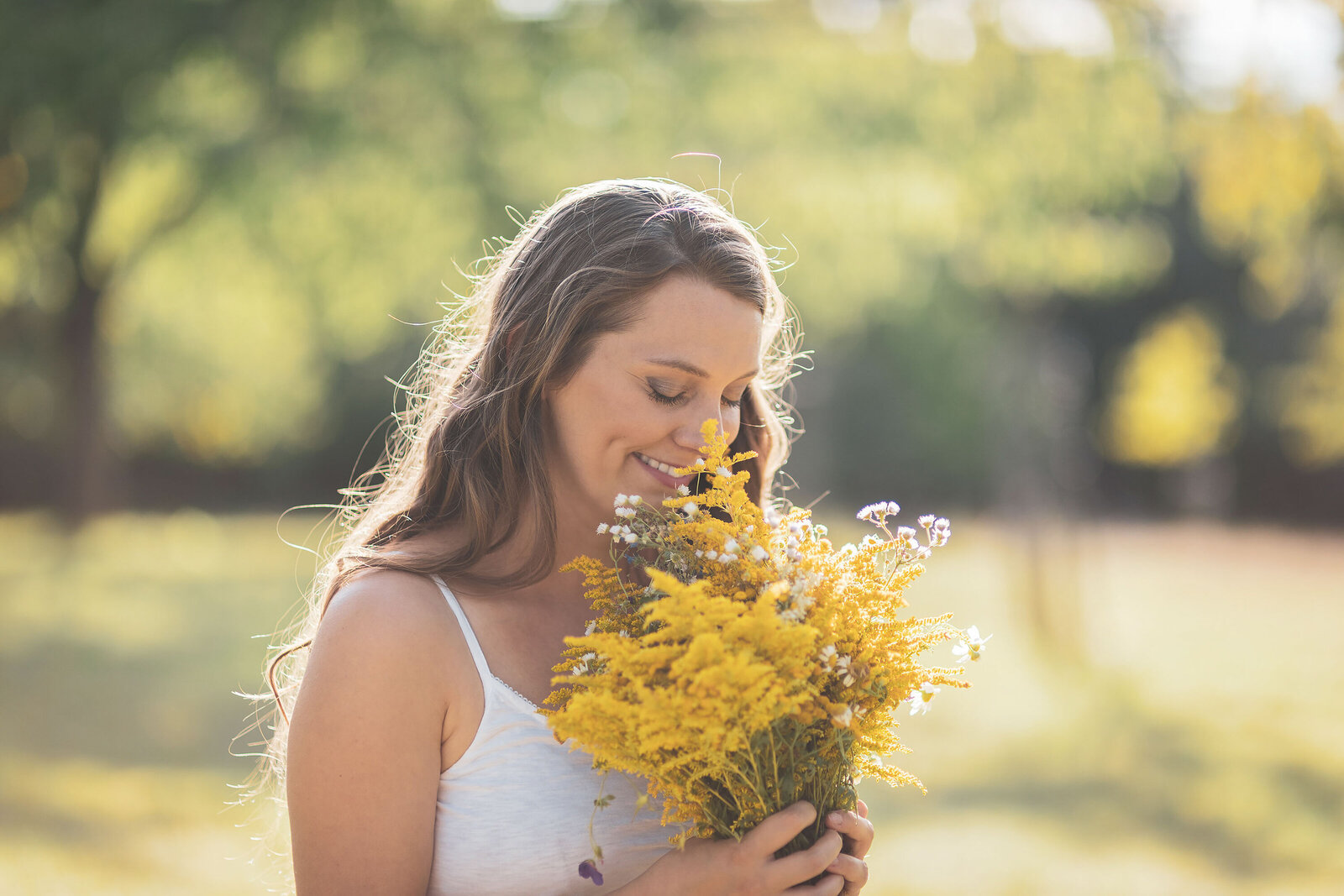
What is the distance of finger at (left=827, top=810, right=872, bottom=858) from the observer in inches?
80.4

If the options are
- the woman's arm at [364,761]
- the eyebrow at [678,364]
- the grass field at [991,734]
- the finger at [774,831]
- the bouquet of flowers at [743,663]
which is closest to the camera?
the bouquet of flowers at [743,663]

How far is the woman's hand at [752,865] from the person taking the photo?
75.2 inches

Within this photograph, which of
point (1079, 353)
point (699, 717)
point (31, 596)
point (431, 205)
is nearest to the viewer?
point (699, 717)

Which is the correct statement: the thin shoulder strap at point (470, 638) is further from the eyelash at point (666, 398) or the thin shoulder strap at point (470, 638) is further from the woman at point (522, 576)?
the eyelash at point (666, 398)

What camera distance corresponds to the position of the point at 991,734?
9.73 metres

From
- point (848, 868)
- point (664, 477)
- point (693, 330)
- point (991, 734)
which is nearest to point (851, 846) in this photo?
point (848, 868)

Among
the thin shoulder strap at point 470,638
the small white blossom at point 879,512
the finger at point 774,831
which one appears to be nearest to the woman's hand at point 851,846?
the finger at point 774,831

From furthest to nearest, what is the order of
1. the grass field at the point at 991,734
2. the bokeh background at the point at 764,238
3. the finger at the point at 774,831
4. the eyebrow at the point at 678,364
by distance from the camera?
the bokeh background at the point at 764,238, the grass field at the point at 991,734, the eyebrow at the point at 678,364, the finger at the point at 774,831

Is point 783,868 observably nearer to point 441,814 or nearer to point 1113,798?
point 441,814

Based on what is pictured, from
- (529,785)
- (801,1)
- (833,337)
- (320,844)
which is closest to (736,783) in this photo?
(529,785)

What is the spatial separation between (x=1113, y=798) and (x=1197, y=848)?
0.93m

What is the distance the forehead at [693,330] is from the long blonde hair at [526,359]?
0.09 ft

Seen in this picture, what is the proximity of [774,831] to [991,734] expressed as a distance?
8.40m

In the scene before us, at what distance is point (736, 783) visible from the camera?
1.96 m
